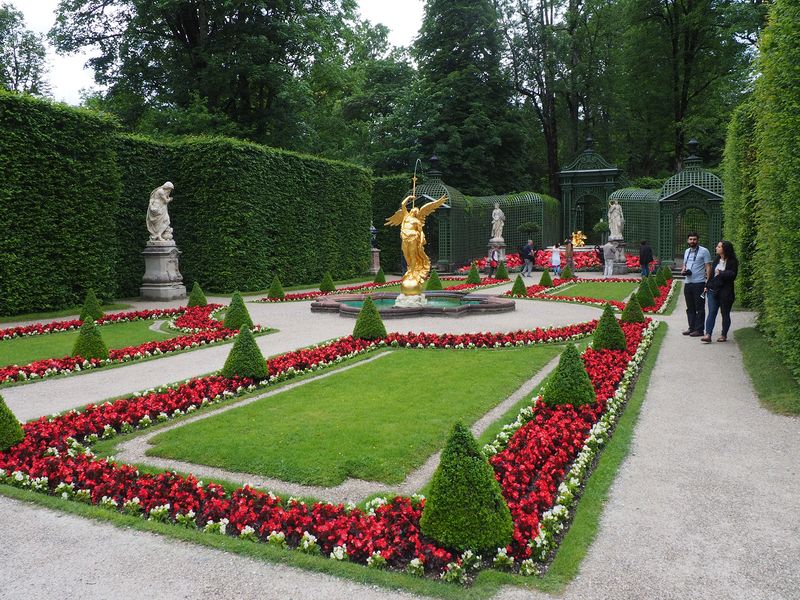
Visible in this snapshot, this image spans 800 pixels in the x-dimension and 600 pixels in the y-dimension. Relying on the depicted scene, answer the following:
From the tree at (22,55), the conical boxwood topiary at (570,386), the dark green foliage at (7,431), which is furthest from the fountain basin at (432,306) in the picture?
the tree at (22,55)

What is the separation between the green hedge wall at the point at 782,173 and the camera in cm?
723

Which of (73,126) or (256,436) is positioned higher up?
(73,126)

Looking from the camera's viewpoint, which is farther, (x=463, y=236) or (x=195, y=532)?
(x=463, y=236)

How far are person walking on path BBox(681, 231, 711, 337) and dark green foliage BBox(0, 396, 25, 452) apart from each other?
10.5m

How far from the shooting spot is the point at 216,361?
977 centimetres

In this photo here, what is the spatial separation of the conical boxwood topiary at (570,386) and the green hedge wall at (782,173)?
2704 millimetres

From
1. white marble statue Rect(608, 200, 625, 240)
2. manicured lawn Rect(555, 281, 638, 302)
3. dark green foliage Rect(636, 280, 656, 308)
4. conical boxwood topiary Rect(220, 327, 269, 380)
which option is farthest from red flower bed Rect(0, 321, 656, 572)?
white marble statue Rect(608, 200, 625, 240)

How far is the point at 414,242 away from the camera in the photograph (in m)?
15.2

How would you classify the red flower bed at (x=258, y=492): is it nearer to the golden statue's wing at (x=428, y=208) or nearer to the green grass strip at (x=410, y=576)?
the green grass strip at (x=410, y=576)

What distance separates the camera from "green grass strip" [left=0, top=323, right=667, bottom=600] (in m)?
3.29

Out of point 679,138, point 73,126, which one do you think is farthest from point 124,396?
point 679,138

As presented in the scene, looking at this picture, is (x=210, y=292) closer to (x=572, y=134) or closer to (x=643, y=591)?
(x=643, y=591)

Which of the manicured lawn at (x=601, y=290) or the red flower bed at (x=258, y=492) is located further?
the manicured lawn at (x=601, y=290)

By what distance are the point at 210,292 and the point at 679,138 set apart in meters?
32.7
